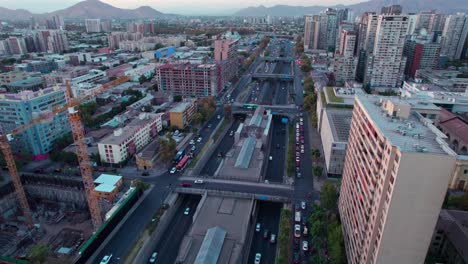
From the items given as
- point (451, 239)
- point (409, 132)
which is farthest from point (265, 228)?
point (409, 132)

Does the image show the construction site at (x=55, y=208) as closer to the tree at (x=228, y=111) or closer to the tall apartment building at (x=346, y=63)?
the tree at (x=228, y=111)

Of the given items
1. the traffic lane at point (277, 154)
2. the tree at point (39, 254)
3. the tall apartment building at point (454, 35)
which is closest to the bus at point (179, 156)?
the traffic lane at point (277, 154)

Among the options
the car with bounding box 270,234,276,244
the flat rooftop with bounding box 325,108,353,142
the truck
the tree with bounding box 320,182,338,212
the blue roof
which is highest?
the flat rooftop with bounding box 325,108,353,142

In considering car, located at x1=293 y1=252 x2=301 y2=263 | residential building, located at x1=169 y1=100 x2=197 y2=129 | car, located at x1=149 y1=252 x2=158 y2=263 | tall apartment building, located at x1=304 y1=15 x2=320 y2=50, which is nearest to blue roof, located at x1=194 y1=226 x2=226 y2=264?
car, located at x1=149 y1=252 x2=158 y2=263

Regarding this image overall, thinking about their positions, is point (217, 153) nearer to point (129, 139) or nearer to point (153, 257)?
point (129, 139)

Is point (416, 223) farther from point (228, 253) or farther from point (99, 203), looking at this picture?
point (99, 203)

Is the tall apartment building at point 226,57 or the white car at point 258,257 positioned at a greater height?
the tall apartment building at point 226,57

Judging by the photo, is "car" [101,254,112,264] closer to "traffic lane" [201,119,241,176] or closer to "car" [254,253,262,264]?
"car" [254,253,262,264]

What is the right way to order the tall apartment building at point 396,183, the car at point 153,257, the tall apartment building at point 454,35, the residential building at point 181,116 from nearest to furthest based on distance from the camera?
the tall apartment building at point 396,183, the car at point 153,257, the residential building at point 181,116, the tall apartment building at point 454,35
